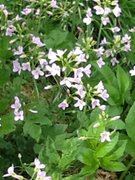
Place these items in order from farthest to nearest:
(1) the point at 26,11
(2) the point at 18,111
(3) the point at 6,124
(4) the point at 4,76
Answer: (1) the point at 26,11, (4) the point at 4,76, (2) the point at 18,111, (3) the point at 6,124

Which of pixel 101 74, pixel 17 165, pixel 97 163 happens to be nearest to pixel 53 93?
pixel 101 74

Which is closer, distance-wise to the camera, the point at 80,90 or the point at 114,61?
the point at 80,90

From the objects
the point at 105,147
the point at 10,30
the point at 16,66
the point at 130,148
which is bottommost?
the point at 130,148

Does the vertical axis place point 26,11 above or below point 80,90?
above

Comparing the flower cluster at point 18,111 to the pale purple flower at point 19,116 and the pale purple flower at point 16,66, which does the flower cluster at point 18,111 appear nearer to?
the pale purple flower at point 19,116

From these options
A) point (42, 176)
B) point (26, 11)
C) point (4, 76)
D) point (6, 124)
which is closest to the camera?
point (42, 176)

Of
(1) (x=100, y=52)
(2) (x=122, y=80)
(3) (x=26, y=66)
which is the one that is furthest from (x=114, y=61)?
(3) (x=26, y=66)

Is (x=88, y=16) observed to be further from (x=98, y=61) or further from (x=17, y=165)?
(x=17, y=165)

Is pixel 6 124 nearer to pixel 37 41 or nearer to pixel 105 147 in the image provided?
pixel 105 147
